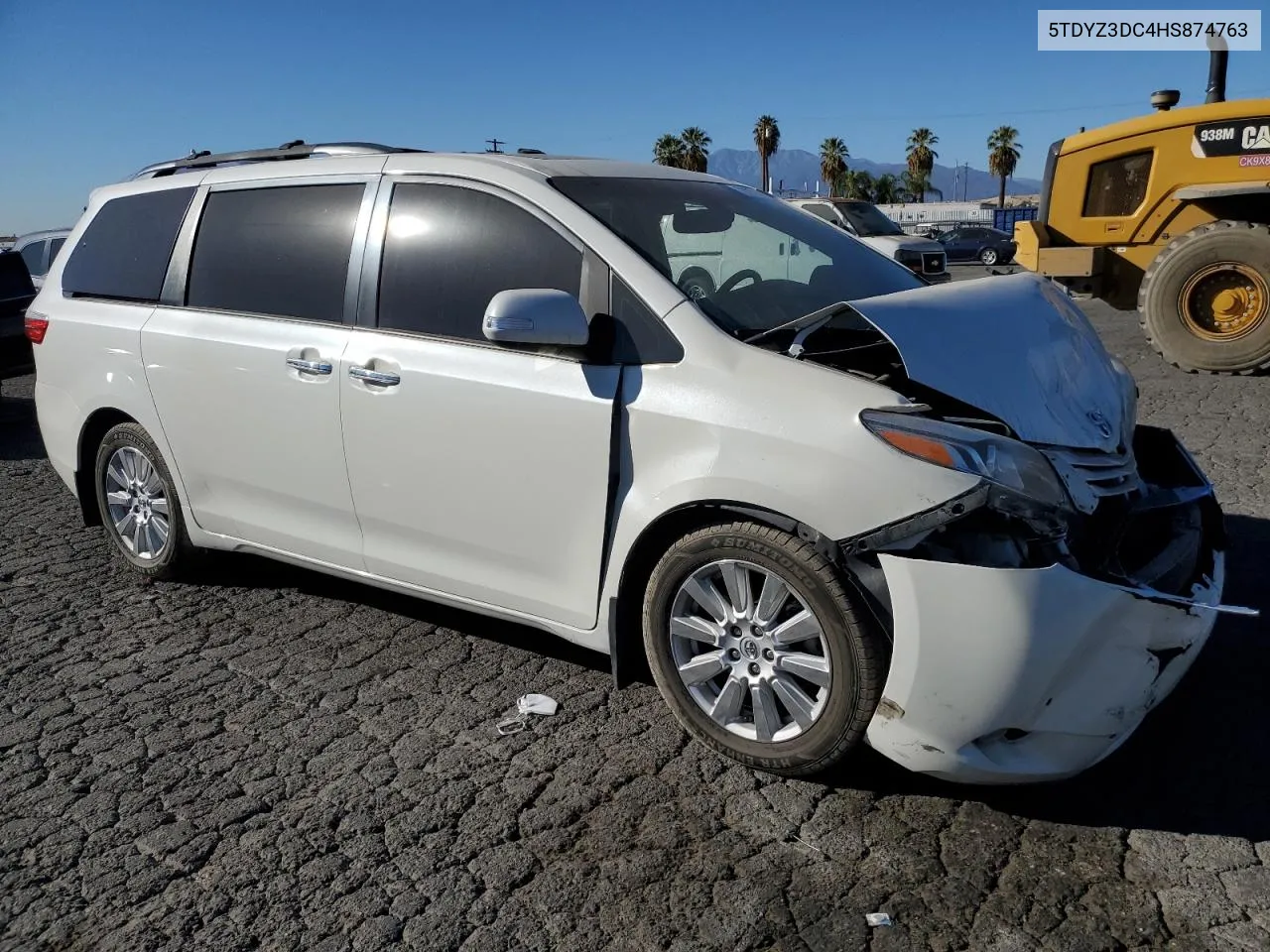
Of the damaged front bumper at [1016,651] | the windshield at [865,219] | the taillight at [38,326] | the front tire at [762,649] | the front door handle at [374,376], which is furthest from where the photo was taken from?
the windshield at [865,219]

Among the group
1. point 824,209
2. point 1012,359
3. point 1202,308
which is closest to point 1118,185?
point 1202,308

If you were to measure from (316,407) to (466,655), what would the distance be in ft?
3.62

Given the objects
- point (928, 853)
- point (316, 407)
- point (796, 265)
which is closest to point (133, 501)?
point (316, 407)

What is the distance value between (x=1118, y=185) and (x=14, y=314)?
1119 centimetres

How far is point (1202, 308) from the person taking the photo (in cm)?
939

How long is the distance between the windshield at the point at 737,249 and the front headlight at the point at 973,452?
2.19 feet

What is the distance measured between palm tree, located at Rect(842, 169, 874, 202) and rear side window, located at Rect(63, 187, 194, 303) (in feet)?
262

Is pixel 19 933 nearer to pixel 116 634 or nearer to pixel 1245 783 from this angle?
pixel 116 634

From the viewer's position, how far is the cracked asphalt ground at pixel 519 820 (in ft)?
8.44

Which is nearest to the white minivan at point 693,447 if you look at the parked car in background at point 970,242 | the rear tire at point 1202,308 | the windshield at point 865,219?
the rear tire at point 1202,308

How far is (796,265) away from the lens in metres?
4.05

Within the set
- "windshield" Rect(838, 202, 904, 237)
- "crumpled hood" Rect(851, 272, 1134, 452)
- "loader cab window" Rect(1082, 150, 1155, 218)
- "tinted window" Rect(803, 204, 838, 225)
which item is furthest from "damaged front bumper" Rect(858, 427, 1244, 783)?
"tinted window" Rect(803, 204, 838, 225)

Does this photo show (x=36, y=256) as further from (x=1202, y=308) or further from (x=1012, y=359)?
(x=1012, y=359)

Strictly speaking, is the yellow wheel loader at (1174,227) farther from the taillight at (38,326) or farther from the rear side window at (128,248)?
the taillight at (38,326)
